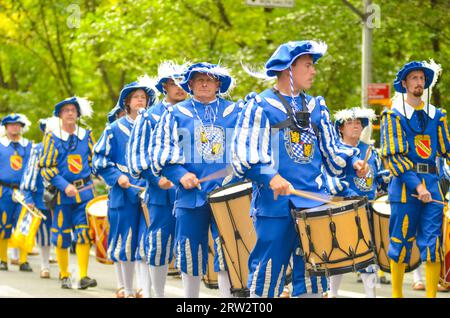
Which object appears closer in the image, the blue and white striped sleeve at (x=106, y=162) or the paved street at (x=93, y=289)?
the blue and white striped sleeve at (x=106, y=162)

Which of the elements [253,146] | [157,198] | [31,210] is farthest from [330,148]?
[31,210]

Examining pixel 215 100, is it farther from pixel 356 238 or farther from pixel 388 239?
pixel 388 239

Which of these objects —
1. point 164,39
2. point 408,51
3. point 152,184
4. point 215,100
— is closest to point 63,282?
point 152,184

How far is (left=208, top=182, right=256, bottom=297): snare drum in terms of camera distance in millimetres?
9141

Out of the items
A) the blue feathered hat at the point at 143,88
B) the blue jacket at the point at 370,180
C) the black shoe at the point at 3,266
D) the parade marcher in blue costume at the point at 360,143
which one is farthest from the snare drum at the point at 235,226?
the black shoe at the point at 3,266

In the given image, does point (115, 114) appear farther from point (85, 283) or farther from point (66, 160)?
point (85, 283)

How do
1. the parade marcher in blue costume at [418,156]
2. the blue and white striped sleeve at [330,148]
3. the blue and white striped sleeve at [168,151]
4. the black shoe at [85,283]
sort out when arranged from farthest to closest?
the black shoe at [85,283]
the parade marcher in blue costume at [418,156]
the blue and white striped sleeve at [168,151]
the blue and white striped sleeve at [330,148]

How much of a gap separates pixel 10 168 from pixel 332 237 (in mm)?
10118

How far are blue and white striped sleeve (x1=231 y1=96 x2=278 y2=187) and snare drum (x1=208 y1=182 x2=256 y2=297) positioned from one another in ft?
3.83

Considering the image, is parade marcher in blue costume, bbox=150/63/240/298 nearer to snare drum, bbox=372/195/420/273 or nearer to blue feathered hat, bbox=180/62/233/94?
blue feathered hat, bbox=180/62/233/94

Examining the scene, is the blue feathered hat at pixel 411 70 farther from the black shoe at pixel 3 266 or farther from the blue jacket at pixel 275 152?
the black shoe at pixel 3 266

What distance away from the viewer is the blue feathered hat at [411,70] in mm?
10859

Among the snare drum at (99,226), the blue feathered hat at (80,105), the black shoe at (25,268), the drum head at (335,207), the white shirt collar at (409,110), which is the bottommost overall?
the black shoe at (25,268)

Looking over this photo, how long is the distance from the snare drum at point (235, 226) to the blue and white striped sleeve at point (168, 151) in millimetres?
370
